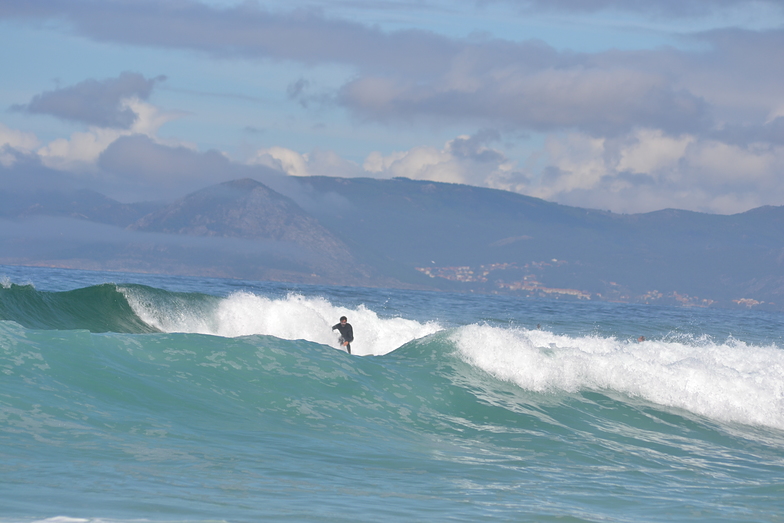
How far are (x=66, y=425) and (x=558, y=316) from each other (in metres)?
48.9

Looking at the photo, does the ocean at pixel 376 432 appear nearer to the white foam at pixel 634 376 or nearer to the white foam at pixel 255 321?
the white foam at pixel 634 376

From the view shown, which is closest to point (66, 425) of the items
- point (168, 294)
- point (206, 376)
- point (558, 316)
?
point (206, 376)

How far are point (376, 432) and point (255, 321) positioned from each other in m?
18.3

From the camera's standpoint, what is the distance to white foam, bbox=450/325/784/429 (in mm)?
19000

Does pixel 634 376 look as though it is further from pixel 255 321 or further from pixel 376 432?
pixel 255 321

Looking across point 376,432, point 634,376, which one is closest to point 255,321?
point 634,376

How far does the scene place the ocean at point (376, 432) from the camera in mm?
8797

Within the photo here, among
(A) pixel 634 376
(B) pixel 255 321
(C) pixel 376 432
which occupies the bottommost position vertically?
(C) pixel 376 432

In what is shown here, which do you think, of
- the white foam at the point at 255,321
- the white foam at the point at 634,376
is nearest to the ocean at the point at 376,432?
the white foam at the point at 634,376

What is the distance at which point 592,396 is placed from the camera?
62.6 ft

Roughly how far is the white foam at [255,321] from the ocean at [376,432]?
30.0 feet

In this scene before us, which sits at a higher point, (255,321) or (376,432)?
(255,321)

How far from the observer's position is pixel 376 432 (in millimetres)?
13461

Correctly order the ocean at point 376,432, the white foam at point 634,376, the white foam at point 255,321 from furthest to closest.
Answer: the white foam at point 255,321 < the white foam at point 634,376 < the ocean at point 376,432
